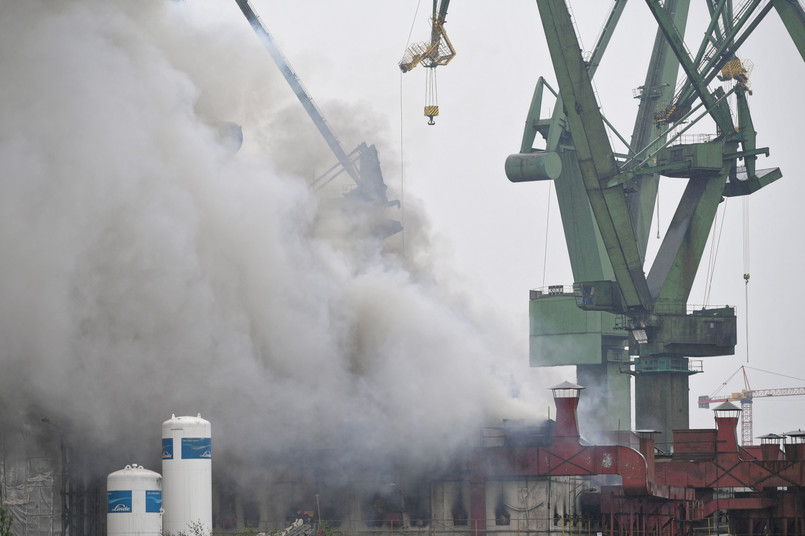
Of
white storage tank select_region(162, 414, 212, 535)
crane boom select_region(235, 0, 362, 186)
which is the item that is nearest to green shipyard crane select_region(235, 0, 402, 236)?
crane boom select_region(235, 0, 362, 186)

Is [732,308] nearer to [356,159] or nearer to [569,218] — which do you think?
[569,218]

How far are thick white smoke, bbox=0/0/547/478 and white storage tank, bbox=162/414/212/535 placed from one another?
38.4ft

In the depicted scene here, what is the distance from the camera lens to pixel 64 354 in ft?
257

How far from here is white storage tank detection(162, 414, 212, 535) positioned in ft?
223

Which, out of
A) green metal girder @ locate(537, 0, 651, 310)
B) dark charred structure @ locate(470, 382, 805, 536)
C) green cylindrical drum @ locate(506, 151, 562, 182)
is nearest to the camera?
dark charred structure @ locate(470, 382, 805, 536)

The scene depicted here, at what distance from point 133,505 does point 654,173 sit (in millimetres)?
54141

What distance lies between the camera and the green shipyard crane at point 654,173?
9812 centimetres

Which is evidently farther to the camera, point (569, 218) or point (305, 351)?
point (569, 218)

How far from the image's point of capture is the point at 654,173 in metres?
106

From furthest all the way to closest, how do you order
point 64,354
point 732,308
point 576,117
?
point 732,308, point 576,117, point 64,354

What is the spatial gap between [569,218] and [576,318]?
10781mm

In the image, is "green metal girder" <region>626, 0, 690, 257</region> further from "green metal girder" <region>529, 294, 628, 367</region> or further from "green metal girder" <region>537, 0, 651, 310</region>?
"green metal girder" <region>537, 0, 651, 310</region>

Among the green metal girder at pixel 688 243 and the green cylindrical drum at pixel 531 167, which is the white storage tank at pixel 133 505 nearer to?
the green metal girder at pixel 688 243

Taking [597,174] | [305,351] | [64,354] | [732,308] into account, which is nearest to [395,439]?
[305,351]
